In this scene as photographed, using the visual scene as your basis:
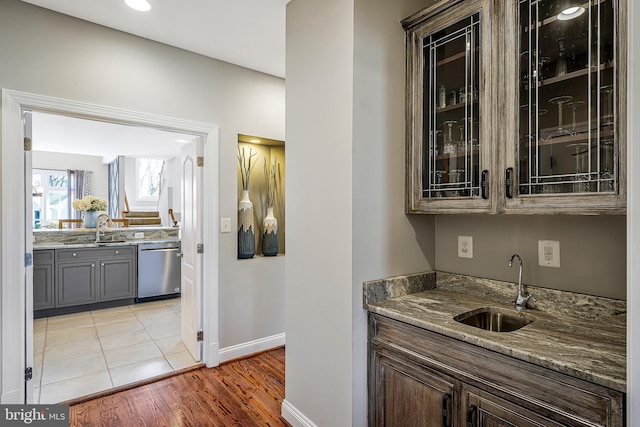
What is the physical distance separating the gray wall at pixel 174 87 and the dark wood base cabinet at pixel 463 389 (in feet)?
5.50

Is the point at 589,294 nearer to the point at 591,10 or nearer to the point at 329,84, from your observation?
the point at 591,10

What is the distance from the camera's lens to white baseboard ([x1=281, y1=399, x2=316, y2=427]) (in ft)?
6.70

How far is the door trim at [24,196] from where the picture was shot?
2.08 meters

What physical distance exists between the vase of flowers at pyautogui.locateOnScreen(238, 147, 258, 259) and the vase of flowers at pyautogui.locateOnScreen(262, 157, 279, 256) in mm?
128

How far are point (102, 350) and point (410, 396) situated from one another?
10.0ft

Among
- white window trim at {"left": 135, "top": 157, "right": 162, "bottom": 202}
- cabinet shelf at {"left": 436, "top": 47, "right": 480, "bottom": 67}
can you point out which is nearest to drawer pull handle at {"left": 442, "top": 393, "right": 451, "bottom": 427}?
cabinet shelf at {"left": 436, "top": 47, "right": 480, "bottom": 67}

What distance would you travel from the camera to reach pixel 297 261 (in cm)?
211

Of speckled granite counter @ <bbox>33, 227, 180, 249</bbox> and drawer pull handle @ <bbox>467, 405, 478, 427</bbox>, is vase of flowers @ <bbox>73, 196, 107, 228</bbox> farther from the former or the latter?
drawer pull handle @ <bbox>467, 405, 478, 427</bbox>

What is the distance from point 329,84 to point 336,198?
61 centimetres

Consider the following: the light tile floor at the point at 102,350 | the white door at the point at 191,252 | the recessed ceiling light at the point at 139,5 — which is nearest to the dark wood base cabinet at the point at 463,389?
the white door at the point at 191,252

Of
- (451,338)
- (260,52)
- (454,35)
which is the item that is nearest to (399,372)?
(451,338)

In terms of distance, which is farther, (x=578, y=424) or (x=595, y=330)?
(x=595, y=330)

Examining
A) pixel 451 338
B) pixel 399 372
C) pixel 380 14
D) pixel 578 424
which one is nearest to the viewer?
pixel 578 424

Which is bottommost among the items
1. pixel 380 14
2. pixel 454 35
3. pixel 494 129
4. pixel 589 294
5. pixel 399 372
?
pixel 399 372
